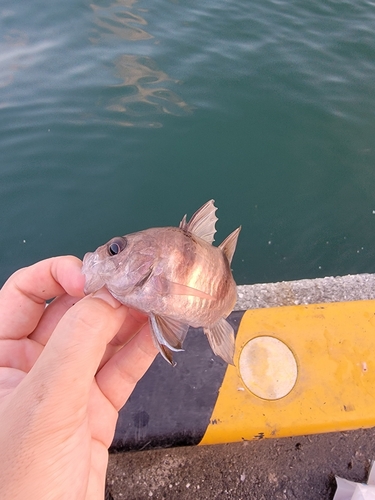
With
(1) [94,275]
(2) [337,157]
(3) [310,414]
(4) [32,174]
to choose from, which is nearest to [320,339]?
(3) [310,414]

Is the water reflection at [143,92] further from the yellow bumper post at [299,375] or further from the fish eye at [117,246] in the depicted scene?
the fish eye at [117,246]

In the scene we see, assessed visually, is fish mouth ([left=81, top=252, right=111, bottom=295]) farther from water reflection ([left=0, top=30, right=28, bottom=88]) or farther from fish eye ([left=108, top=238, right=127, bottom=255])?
water reflection ([left=0, top=30, right=28, bottom=88])

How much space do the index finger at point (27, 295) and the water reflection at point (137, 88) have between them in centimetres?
445

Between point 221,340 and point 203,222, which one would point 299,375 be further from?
point 203,222

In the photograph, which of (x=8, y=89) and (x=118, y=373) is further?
(x=8, y=89)

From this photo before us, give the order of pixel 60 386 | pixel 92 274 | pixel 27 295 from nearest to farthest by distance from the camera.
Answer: pixel 60 386 → pixel 92 274 → pixel 27 295

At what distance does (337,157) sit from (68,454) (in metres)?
5.40

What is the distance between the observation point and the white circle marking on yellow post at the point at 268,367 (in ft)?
9.05

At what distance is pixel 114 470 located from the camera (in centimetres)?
266

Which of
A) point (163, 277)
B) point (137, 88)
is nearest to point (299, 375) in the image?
point (163, 277)

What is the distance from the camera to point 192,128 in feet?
20.1

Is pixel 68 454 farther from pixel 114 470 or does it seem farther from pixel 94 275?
pixel 114 470

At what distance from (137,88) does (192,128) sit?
142cm

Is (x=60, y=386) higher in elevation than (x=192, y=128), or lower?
higher
